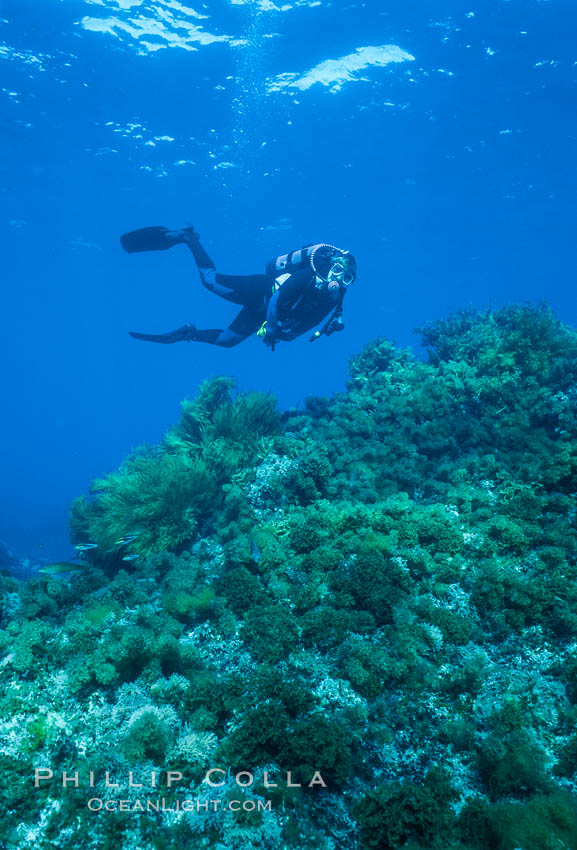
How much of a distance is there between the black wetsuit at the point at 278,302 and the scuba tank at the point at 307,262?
14 centimetres

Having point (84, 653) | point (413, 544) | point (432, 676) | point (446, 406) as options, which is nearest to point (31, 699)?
point (84, 653)

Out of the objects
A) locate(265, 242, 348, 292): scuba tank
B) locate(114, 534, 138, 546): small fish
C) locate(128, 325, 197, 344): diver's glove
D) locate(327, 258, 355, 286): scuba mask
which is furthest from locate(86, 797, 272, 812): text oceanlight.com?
locate(128, 325, 197, 344): diver's glove

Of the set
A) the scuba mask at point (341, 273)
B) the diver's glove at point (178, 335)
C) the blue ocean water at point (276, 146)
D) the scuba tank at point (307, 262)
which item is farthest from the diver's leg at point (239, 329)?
the blue ocean water at point (276, 146)

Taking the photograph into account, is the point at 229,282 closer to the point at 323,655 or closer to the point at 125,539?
the point at 125,539

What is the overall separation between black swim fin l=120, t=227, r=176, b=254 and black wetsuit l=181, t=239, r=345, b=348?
1.96m

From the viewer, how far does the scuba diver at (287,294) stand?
341 inches

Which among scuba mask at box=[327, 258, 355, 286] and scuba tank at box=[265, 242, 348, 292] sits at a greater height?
scuba tank at box=[265, 242, 348, 292]

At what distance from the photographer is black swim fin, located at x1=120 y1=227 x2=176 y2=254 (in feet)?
38.8

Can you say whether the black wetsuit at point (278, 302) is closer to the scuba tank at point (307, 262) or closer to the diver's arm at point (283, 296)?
the diver's arm at point (283, 296)

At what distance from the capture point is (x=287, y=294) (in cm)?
877

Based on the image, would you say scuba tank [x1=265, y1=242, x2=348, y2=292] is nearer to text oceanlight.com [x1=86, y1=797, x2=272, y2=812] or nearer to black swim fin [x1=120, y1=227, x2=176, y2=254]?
black swim fin [x1=120, y1=227, x2=176, y2=254]

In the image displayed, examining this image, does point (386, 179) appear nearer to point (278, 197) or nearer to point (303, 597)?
point (278, 197)

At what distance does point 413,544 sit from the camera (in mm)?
5633

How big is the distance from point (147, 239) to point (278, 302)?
18.7ft
